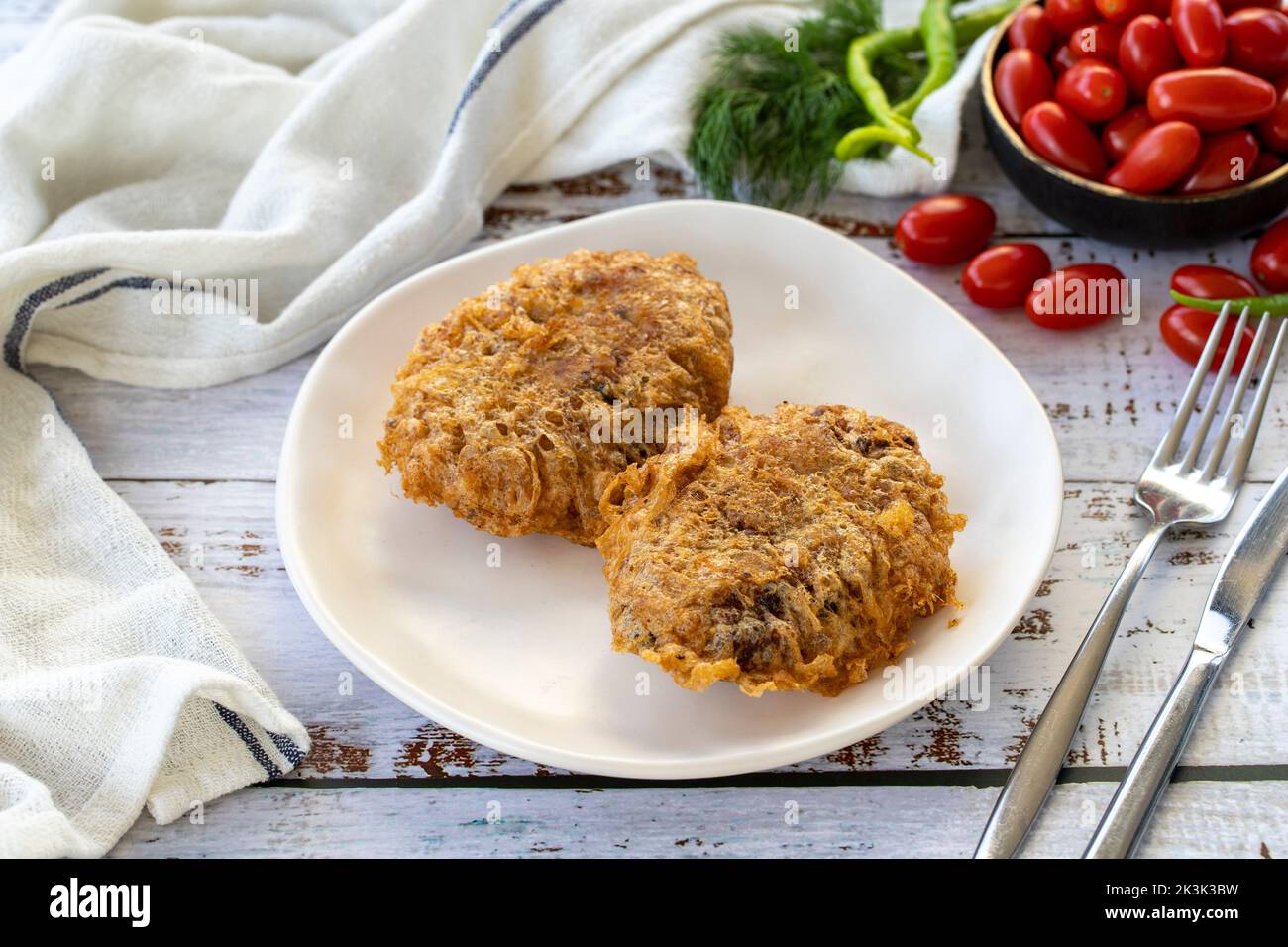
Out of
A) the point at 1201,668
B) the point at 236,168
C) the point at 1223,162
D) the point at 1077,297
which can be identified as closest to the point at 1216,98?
the point at 1223,162

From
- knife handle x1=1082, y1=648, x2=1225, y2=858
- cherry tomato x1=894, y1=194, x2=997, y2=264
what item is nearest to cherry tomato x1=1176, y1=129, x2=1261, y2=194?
cherry tomato x1=894, y1=194, x2=997, y2=264

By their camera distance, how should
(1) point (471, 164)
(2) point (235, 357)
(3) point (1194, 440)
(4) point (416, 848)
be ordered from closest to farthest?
1. (4) point (416, 848)
2. (3) point (1194, 440)
3. (2) point (235, 357)
4. (1) point (471, 164)

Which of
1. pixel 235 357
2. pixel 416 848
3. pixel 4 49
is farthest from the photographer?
pixel 4 49

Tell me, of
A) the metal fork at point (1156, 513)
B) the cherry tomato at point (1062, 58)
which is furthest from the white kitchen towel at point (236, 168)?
the metal fork at point (1156, 513)

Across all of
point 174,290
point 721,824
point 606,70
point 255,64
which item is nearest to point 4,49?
point 255,64

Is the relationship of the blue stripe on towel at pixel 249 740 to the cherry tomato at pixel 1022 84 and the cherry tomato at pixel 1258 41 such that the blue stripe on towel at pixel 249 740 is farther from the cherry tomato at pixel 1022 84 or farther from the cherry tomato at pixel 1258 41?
the cherry tomato at pixel 1258 41
